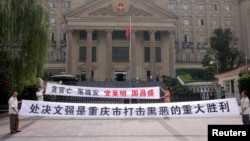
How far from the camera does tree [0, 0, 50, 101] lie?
15797 mm

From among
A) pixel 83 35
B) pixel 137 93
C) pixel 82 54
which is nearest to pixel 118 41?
pixel 83 35

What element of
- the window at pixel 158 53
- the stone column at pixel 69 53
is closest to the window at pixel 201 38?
the window at pixel 158 53

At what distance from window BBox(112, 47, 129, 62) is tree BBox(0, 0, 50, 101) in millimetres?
36690

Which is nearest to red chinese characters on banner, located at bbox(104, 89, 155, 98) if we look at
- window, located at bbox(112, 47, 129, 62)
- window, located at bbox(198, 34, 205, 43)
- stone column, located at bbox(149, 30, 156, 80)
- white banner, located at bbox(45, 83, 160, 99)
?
white banner, located at bbox(45, 83, 160, 99)

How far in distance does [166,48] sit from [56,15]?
2912 centimetres

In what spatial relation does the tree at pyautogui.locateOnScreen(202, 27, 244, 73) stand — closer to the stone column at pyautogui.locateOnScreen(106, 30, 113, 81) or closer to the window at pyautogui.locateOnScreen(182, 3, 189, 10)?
the stone column at pyautogui.locateOnScreen(106, 30, 113, 81)

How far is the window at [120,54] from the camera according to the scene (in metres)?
54.7

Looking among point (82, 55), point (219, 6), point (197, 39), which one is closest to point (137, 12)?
point (82, 55)

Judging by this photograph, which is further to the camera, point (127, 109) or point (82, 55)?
point (82, 55)

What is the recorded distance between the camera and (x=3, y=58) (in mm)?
16562

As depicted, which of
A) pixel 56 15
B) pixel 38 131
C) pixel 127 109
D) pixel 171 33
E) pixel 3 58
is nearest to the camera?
pixel 38 131

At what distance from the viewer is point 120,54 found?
54.9m

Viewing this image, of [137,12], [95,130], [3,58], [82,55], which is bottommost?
[95,130]

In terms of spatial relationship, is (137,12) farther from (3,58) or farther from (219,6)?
(3,58)
